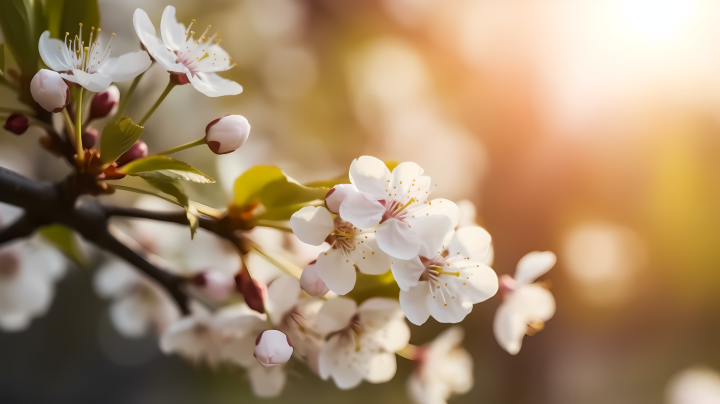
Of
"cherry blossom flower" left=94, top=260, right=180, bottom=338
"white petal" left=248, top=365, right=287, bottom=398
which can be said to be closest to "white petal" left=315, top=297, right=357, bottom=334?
"white petal" left=248, top=365, right=287, bottom=398

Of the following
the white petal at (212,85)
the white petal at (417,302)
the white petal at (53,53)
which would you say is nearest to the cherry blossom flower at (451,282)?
the white petal at (417,302)

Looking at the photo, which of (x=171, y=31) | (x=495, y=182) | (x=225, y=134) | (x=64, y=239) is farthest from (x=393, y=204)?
(x=495, y=182)

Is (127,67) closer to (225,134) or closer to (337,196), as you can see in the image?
(225,134)

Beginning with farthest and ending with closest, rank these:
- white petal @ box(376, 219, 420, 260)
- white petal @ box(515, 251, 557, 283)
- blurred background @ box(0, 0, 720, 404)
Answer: blurred background @ box(0, 0, 720, 404) → white petal @ box(515, 251, 557, 283) → white petal @ box(376, 219, 420, 260)

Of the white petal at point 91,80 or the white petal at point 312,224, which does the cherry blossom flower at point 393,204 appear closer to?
the white petal at point 312,224

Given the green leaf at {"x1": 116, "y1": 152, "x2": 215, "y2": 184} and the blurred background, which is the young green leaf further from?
the blurred background
